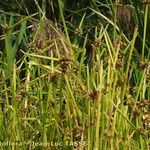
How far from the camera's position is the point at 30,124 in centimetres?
145

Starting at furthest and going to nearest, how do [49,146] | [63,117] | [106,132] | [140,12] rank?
[140,12] → [63,117] → [49,146] → [106,132]

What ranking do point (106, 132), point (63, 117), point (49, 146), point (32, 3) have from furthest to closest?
point (32, 3) → point (63, 117) → point (49, 146) → point (106, 132)

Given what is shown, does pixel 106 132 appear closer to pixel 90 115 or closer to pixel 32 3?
pixel 90 115

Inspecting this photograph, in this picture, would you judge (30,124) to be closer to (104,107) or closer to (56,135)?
(56,135)

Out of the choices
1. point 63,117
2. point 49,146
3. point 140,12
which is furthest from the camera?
point 140,12

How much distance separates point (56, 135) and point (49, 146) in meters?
0.07

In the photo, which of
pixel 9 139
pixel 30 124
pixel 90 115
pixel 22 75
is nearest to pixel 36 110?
pixel 30 124

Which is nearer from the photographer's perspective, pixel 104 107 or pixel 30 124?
pixel 104 107

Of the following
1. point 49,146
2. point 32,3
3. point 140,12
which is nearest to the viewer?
point 49,146

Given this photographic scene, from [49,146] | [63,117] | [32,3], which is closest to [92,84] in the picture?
[63,117]

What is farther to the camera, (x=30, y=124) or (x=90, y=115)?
(x=30, y=124)

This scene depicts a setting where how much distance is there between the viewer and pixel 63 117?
1434 millimetres

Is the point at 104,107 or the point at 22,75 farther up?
the point at 104,107

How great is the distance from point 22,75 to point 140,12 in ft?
1.75
